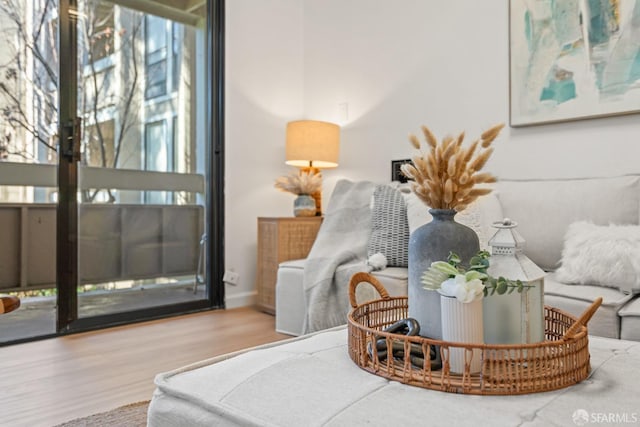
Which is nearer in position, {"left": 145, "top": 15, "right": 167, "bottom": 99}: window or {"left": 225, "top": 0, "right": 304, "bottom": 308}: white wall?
{"left": 145, "top": 15, "right": 167, "bottom": 99}: window

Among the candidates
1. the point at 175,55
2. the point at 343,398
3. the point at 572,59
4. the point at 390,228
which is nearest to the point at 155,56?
the point at 175,55

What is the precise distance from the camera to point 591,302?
1.49 m

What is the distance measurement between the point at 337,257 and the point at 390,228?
31cm

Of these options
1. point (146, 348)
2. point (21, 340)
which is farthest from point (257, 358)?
point (21, 340)

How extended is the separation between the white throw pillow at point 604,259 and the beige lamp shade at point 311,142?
1768 mm

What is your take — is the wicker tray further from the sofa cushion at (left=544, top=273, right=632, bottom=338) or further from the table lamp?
the table lamp

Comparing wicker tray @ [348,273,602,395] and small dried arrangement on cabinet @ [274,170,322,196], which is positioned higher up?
small dried arrangement on cabinet @ [274,170,322,196]

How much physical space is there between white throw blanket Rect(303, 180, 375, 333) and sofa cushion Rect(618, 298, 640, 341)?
1072mm

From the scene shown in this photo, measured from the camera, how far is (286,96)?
3.64m

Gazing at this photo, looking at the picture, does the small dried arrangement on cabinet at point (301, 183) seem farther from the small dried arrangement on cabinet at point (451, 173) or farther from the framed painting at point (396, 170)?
the small dried arrangement on cabinet at point (451, 173)

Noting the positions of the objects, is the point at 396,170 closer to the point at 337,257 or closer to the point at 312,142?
the point at 312,142

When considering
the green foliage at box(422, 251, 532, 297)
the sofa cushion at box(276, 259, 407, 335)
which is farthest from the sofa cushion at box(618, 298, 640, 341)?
the sofa cushion at box(276, 259, 407, 335)

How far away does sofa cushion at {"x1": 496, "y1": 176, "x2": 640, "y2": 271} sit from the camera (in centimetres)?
195

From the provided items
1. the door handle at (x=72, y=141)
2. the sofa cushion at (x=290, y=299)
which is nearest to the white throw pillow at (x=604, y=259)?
the sofa cushion at (x=290, y=299)
